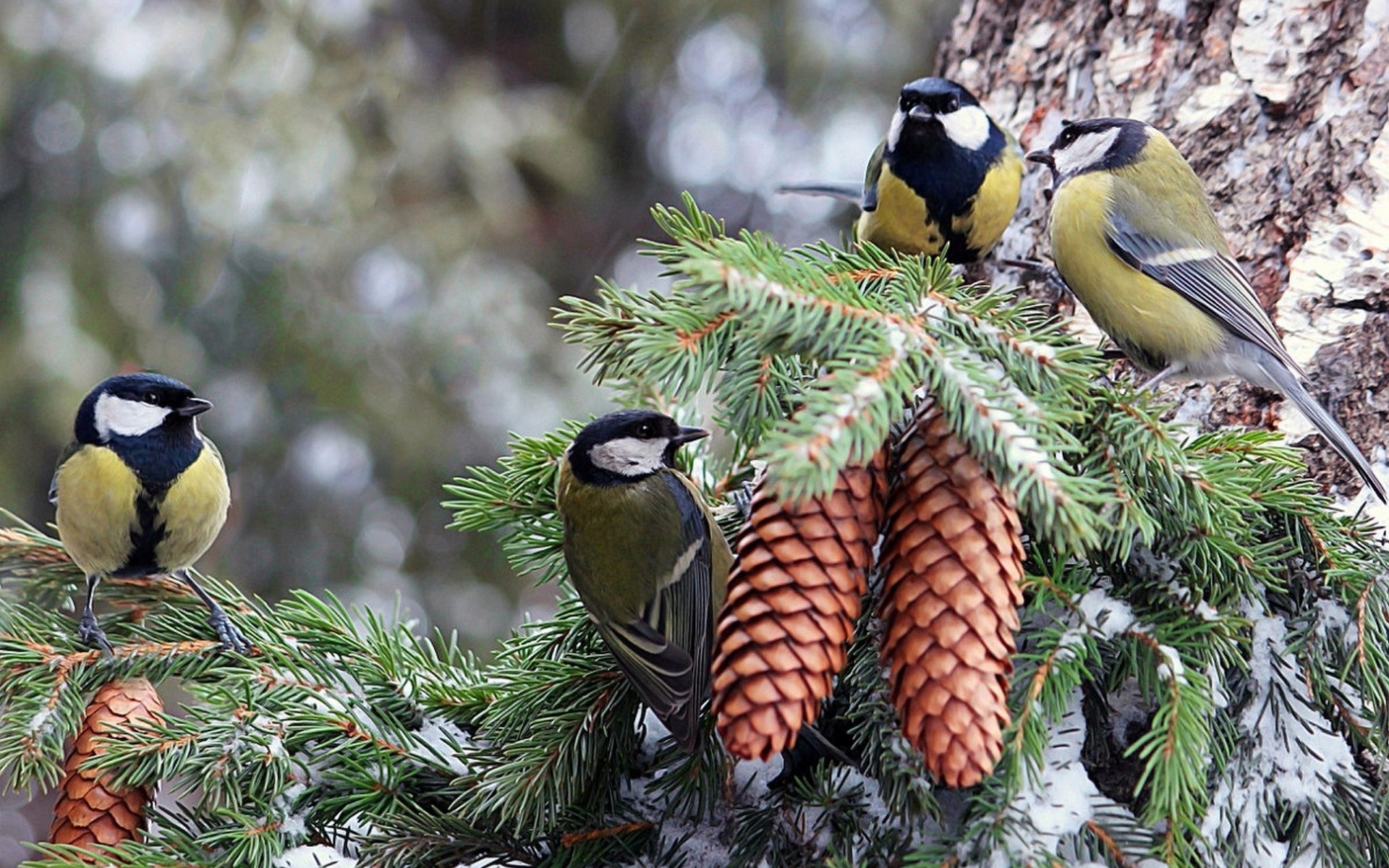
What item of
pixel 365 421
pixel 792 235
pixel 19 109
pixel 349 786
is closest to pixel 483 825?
pixel 349 786

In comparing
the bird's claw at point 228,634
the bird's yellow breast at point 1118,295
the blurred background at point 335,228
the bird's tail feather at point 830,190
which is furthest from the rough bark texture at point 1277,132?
the blurred background at point 335,228

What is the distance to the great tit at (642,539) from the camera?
1.50m

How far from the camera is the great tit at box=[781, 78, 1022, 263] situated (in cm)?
189

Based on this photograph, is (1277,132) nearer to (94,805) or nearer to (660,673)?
(660,673)

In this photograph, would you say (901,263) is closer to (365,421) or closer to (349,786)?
(349,786)

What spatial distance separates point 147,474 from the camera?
76.9 inches

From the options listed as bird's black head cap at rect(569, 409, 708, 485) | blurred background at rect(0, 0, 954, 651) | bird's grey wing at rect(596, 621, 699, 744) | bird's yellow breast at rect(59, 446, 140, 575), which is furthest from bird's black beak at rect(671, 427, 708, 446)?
blurred background at rect(0, 0, 954, 651)

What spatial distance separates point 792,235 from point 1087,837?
13.9 feet

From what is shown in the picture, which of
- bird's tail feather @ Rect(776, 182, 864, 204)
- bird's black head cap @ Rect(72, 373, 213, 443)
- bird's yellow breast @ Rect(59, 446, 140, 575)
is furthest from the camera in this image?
bird's tail feather @ Rect(776, 182, 864, 204)

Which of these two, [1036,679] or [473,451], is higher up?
[1036,679]

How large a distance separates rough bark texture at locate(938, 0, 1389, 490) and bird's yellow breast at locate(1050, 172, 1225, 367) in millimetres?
196

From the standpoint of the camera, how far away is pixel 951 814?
116 centimetres

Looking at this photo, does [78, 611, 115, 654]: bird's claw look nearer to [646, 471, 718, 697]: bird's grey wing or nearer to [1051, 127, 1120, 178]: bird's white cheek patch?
[646, 471, 718, 697]: bird's grey wing

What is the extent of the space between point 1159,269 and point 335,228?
2.78 metres
